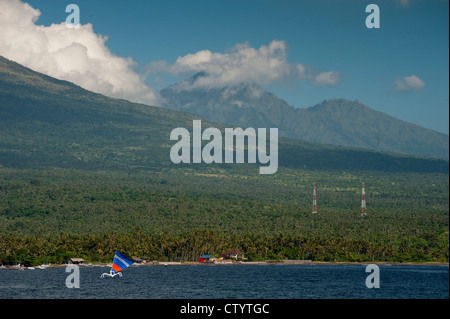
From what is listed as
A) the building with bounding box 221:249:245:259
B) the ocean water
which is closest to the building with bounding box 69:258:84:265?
the ocean water

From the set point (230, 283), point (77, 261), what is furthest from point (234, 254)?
point (230, 283)

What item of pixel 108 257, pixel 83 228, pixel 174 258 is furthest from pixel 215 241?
pixel 83 228

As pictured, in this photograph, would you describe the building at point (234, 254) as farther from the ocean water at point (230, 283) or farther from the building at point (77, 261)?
the building at point (77, 261)

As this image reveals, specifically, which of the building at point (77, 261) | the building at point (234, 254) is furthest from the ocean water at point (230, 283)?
the building at point (234, 254)

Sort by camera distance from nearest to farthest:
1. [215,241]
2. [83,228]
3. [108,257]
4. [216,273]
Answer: [216,273]
[108,257]
[215,241]
[83,228]

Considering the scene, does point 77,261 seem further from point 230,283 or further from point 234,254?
point 230,283

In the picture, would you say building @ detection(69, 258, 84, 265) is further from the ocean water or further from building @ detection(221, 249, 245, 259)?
building @ detection(221, 249, 245, 259)
